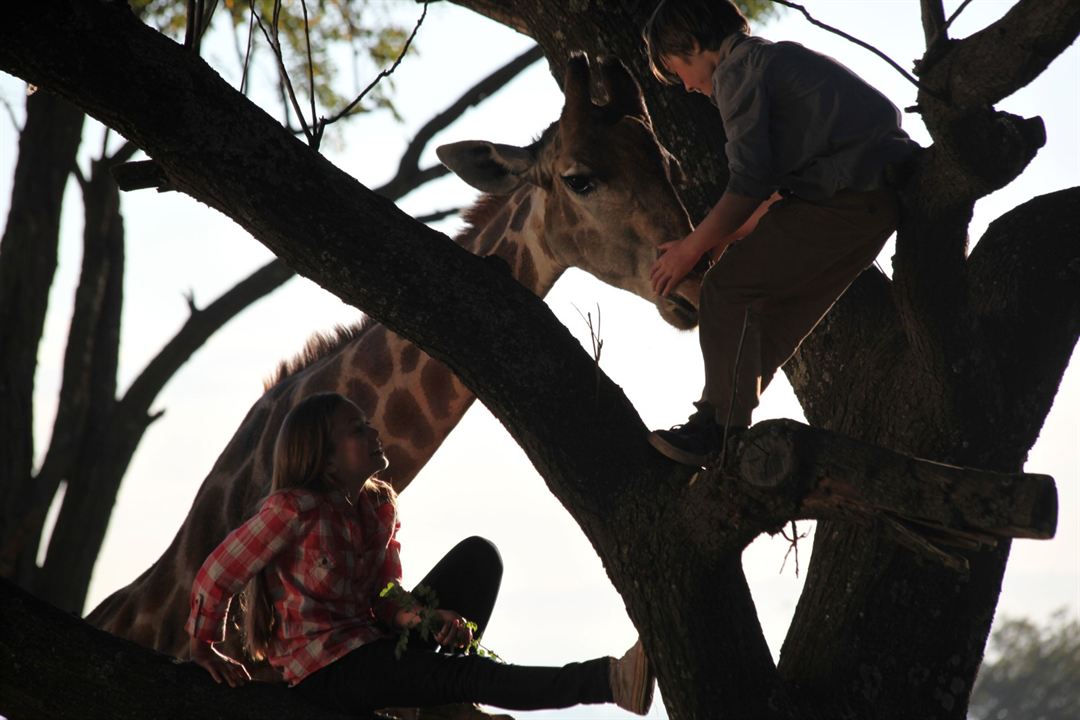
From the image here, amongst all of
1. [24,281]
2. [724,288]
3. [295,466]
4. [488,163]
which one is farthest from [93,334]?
[724,288]

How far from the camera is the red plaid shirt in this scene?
158 inches

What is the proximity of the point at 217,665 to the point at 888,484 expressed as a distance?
1937mm

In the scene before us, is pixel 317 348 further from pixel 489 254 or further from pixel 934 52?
pixel 934 52

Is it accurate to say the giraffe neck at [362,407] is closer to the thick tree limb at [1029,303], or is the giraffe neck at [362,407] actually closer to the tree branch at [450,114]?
the thick tree limb at [1029,303]

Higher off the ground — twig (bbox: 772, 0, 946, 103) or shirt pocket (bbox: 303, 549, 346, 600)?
twig (bbox: 772, 0, 946, 103)

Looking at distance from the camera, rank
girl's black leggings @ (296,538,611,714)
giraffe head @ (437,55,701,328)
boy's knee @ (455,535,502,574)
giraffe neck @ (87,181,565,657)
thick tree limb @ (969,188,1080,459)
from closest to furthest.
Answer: girl's black leggings @ (296,538,611,714), thick tree limb @ (969,188,1080,459), boy's knee @ (455,535,502,574), giraffe head @ (437,55,701,328), giraffe neck @ (87,181,565,657)

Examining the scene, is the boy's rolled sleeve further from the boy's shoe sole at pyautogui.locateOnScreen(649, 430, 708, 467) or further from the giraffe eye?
the giraffe eye

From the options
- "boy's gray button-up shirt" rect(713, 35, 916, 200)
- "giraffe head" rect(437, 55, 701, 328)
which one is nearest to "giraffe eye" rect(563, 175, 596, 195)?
"giraffe head" rect(437, 55, 701, 328)

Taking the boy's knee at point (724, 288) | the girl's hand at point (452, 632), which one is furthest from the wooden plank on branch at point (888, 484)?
the girl's hand at point (452, 632)

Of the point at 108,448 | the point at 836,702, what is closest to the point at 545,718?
the point at 108,448

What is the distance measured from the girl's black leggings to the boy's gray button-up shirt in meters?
1.50

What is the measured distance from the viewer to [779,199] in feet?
13.2

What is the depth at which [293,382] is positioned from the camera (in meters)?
6.33

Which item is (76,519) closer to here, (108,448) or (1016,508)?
(108,448)
